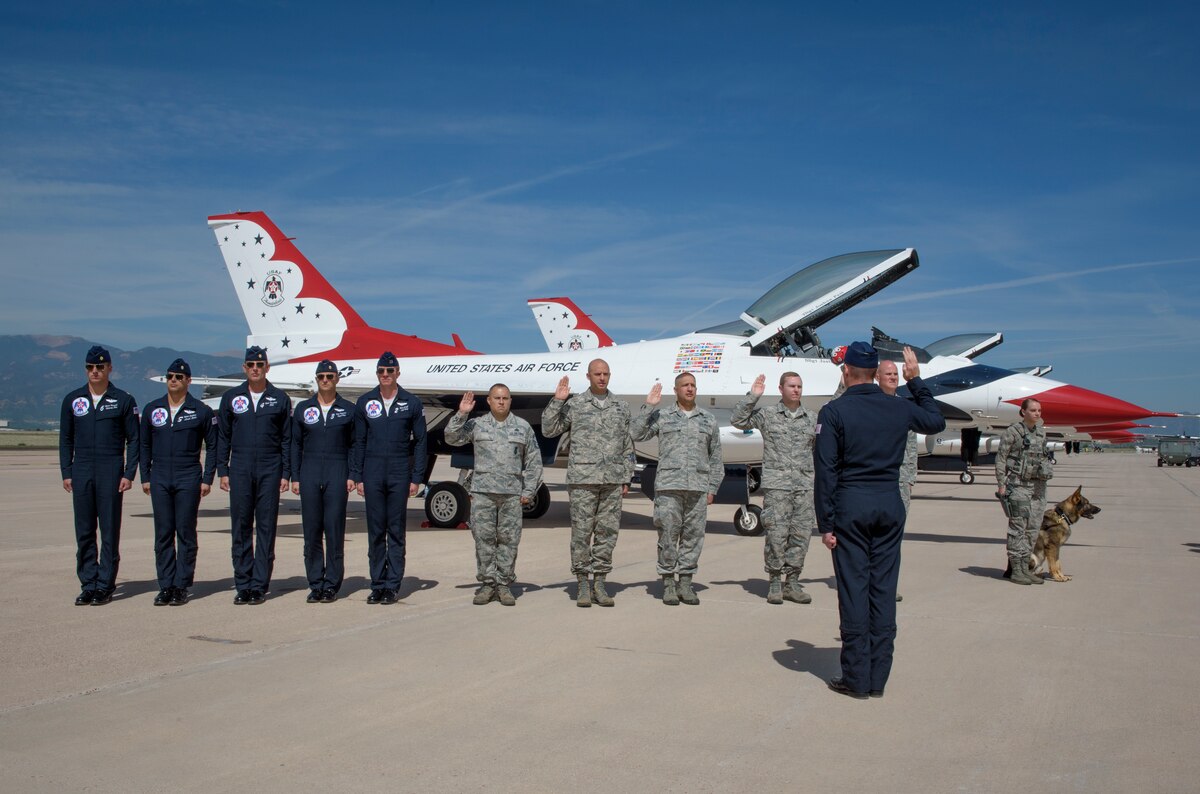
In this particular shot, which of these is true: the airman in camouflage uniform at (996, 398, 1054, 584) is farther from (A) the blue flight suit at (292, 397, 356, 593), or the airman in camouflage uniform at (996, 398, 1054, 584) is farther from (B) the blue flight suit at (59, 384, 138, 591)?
(B) the blue flight suit at (59, 384, 138, 591)

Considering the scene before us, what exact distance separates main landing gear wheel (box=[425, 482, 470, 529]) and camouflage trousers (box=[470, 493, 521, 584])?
5.00 metres

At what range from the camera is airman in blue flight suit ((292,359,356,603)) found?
6656mm

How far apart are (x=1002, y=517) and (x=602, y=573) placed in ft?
35.5

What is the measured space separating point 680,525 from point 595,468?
0.81 meters

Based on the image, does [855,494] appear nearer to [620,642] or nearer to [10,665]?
[620,642]

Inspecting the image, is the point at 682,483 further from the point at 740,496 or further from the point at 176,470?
the point at 740,496

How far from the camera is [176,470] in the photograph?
21.6 feet

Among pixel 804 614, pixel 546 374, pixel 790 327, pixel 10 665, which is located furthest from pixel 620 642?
pixel 546 374

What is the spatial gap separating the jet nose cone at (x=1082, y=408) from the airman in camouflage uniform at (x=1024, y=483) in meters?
4.94

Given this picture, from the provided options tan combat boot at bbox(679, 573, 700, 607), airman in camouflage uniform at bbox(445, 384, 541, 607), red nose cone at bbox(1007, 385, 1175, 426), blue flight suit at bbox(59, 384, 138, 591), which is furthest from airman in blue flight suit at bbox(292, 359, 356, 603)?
red nose cone at bbox(1007, 385, 1175, 426)

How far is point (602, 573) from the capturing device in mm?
6480

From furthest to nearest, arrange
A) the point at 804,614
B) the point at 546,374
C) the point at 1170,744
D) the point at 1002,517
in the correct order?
the point at 1002,517, the point at 546,374, the point at 804,614, the point at 1170,744

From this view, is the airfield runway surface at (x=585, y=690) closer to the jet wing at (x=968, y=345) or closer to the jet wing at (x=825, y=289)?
the jet wing at (x=825, y=289)

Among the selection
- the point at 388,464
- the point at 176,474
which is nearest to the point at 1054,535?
the point at 388,464
